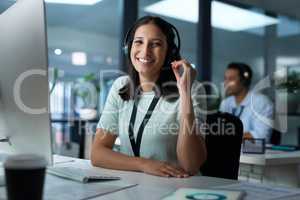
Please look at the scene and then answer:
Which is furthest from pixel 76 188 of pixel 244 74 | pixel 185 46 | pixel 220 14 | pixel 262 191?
pixel 220 14

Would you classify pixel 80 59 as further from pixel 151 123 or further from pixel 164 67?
pixel 151 123

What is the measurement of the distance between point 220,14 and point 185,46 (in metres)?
1.69

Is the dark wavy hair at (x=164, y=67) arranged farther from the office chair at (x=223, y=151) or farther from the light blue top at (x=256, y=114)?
the light blue top at (x=256, y=114)

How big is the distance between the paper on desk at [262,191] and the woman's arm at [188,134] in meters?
0.32

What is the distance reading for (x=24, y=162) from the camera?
617 millimetres

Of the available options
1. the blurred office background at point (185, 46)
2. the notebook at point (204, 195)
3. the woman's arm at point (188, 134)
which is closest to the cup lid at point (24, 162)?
the notebook at point (204, 195)

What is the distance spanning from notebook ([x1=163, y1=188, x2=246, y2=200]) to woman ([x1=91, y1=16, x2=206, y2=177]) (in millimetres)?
445

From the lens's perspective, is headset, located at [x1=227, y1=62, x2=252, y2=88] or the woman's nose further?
headset, located at [x1=227, y1=62, x2=252, y2=88]

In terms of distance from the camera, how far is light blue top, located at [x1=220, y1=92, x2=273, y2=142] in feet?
9.84

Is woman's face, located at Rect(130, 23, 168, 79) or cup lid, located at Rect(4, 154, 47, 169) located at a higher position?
woman's face, located at Rect(130, 23, 168, 79)

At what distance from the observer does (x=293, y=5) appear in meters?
5.13

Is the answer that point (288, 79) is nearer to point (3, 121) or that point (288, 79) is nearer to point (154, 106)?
point (154, 106)

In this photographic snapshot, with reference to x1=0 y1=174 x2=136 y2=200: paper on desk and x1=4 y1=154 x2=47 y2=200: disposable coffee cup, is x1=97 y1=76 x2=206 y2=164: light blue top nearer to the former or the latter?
x1=0 y1=174 x2=136 y2=200: paper on desk

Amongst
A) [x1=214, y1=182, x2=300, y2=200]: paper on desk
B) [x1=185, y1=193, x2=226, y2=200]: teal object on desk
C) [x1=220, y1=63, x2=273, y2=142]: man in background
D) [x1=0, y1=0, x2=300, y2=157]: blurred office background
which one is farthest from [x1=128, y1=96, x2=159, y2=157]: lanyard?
[x1=0, y1=0, x2=300, y2=157]: blurred office background
